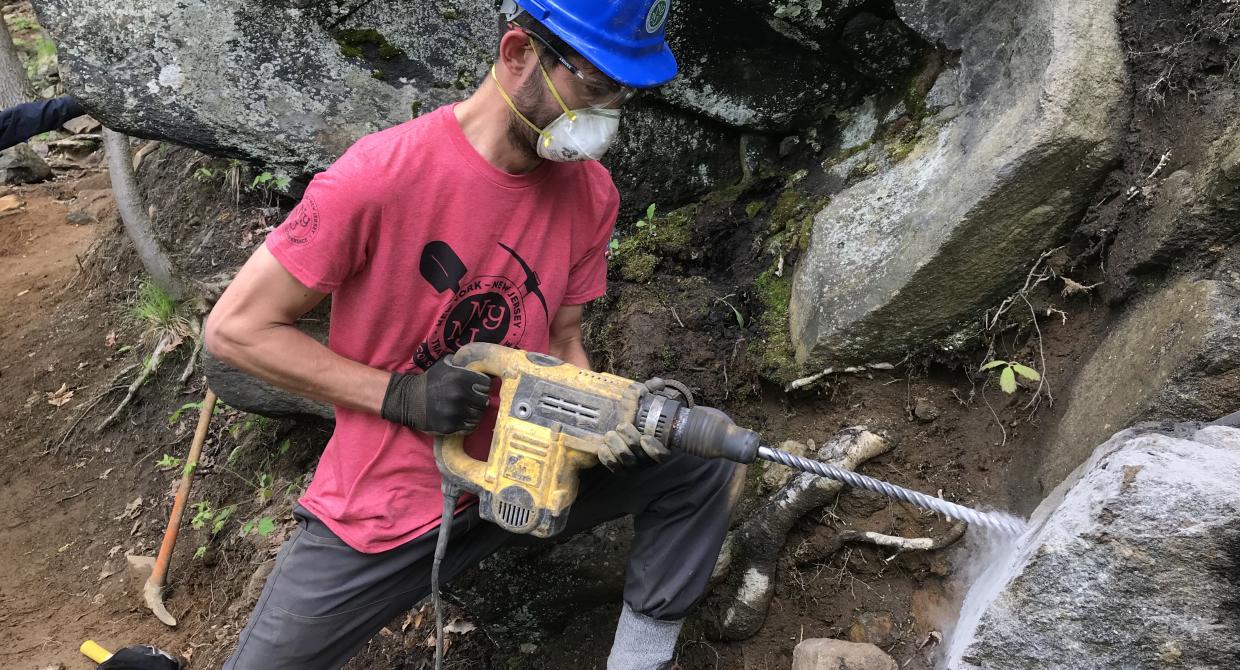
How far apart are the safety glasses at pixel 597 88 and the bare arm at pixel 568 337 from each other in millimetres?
848

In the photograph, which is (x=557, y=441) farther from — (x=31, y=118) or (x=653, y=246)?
(x=31, y=118)

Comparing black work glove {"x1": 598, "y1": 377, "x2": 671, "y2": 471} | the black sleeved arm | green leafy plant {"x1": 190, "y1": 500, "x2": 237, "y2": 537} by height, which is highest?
black work glove {"x1": 598, "y1": 377, "x2": 671, "y2": 471}

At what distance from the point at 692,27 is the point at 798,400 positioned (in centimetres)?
203

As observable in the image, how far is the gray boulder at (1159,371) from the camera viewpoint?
7.51ft

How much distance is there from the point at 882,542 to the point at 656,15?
204cm

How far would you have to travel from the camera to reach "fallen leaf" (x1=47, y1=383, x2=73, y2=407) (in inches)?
262

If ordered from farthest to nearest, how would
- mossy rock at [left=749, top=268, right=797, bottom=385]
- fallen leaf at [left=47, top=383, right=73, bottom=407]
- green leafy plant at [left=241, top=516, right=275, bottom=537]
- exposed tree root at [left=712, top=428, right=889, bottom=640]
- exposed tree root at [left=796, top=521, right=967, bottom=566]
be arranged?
fallen leaf at [left=47, top=383, right=73, bottom=407], green leafy plant at [left=241, top=516, right=275, bottom=537], mossy rock at [left=749, top=268, right=797, bottom=385], exposed tree root at [left=712, top=428, right=889, bottom=640], exposed tree root at [left=796, top=521, right=967, bottom=566]

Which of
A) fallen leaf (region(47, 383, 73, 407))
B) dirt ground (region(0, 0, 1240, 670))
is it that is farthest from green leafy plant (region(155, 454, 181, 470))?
fallen leaf (region(47, 383, 73, 407))

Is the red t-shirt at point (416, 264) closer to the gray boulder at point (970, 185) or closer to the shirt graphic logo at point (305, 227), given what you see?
the shirt graphic logo at point (305, 227)

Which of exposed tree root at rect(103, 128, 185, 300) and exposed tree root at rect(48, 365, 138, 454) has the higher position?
exposed tree root at rect(103, 128, 185, 300)

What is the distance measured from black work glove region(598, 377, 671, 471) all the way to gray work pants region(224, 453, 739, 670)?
43 centimetres

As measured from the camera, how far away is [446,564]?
9.11 feet

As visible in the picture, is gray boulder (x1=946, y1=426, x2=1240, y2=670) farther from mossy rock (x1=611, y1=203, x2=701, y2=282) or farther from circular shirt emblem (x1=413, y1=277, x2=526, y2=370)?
mossy rock (x1=611, y1=203, x2=701, y2=282)

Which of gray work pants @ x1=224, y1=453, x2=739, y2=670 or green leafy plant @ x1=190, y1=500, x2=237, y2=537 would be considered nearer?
gray work pants @ x1=224, y1=453, x2=739, y2=670
